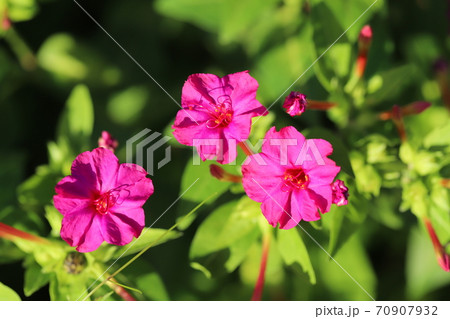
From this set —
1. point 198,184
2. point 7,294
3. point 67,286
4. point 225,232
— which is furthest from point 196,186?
point 7,294

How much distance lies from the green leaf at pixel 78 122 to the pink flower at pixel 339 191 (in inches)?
37.4

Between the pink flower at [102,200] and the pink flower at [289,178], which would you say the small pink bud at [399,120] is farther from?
the pink flower at [102,200]

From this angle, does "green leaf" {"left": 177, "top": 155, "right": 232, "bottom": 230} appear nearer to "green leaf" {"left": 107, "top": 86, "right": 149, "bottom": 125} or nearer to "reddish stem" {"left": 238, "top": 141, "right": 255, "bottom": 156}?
"reddish stem" {"left": 238, "top": 141, "right": 255, "bottom": 156}

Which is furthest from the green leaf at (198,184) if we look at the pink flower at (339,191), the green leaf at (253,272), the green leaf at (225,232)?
the green leaf at (253,272)

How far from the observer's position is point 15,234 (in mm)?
1448

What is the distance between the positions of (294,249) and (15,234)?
0.84 m

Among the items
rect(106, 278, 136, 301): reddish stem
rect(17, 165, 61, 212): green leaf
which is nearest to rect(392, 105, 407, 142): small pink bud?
rect(106, 278, 136, 301): reddish stem

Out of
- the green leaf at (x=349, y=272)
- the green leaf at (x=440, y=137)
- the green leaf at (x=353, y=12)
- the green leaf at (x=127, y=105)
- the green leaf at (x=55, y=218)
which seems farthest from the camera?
the green leaf at (x=127, y=105)

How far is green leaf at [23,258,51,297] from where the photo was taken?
150 cm

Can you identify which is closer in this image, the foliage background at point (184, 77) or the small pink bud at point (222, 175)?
the small pink bud at point (222, 175)

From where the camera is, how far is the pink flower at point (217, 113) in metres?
1.33

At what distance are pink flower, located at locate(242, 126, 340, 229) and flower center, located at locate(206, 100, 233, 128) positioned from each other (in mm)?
136

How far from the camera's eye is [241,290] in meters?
2.34

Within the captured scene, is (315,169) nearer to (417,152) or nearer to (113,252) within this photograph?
(417,152)
